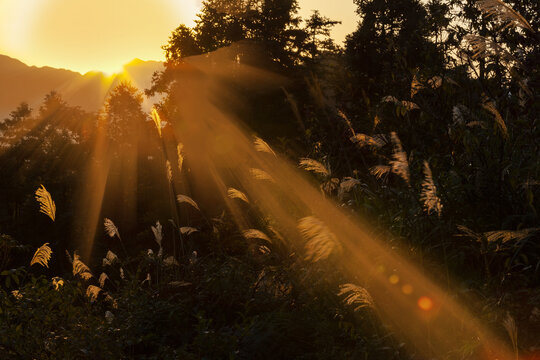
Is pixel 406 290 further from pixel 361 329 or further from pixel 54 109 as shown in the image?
pixel 54 109

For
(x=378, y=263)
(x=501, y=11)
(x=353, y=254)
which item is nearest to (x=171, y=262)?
(x=353, y=254)

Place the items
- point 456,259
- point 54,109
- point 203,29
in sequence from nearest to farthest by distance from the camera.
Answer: point 456,259, point 203,29, point 54,109

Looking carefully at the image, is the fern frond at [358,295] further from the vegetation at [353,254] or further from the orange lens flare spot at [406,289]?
the orange lens flare spot at [406,289]

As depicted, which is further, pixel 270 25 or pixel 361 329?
pixel 270 25

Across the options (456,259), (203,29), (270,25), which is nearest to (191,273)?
(456,259)

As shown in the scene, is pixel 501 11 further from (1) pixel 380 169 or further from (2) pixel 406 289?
(2) pixel 406 289

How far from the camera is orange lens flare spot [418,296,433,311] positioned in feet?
11.8

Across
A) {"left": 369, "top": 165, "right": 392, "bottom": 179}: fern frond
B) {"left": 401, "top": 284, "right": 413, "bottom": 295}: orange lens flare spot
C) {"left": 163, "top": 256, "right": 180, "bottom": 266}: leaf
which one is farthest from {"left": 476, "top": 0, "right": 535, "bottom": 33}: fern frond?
{"left": 163, "top": 256, "right": 180, "bottom": 266}: leaf

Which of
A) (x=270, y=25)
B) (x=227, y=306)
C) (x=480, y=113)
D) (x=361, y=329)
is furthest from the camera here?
(x=270, y=25)

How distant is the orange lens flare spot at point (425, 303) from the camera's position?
3.59 meters

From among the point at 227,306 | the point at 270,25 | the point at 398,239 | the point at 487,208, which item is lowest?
the point at 227,306

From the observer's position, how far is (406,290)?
3770 millimetres

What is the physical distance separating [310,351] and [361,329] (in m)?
0.47

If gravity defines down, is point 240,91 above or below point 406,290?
above
